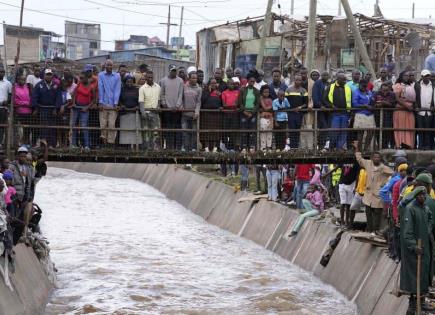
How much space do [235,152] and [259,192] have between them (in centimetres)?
921

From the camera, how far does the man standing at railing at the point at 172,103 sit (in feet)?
67.9

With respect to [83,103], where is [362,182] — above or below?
below

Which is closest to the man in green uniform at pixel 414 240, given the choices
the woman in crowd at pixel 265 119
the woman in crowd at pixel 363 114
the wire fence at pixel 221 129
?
the wire fence at pixel 221 129

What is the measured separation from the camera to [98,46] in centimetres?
9450

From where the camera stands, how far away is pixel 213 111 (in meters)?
20.8

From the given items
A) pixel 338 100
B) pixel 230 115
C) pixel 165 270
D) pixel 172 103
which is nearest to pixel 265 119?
→ pixel 230 115

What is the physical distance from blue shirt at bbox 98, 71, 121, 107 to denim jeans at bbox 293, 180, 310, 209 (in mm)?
6227

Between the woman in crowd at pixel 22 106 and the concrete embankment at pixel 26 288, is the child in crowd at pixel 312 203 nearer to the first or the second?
the concrete embankment at pixel 26 288

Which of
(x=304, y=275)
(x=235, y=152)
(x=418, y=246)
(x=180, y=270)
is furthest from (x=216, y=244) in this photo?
(x=418, y=246)

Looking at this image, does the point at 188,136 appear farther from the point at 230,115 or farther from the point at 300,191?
the point at 300,191

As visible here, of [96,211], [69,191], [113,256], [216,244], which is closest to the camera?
[113,256]

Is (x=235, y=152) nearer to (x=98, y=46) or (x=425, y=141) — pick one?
(x=425, y=141)

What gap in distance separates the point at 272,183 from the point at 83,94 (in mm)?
8355

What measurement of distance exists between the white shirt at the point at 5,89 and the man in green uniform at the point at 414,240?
9.29 meters
